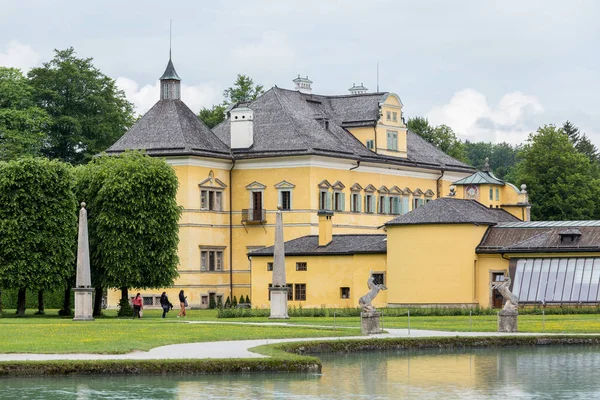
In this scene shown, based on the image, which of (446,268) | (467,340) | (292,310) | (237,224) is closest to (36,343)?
(467,340)

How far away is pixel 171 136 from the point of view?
88.7 m

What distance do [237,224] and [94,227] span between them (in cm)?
2046

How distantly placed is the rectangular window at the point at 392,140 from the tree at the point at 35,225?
1278 inches

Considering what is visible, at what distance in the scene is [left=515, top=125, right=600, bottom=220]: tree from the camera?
11231cm

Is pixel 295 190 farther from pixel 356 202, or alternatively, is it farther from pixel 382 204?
pixel 382 204

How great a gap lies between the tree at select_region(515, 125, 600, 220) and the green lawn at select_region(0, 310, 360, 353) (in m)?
60.0

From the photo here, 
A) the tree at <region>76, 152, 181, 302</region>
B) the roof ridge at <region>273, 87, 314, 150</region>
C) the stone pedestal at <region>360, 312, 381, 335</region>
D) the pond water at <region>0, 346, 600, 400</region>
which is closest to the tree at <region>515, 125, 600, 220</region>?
Answer: the roof ridge at <region>273, 87, 314, 150</region>

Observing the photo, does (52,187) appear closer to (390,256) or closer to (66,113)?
(390,256)

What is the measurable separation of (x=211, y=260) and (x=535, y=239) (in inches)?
949

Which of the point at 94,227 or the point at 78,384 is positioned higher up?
the point at 94,227

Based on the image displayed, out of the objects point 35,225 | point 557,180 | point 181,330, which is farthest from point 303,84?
point 181,330

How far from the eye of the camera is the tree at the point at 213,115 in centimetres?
11419

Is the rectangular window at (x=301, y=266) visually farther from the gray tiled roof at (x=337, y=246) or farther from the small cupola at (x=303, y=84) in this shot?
the small cupola at (x=303, y=84)

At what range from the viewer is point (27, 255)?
69375mm
